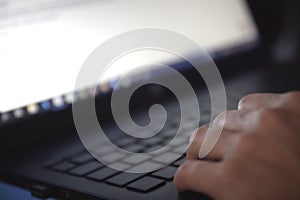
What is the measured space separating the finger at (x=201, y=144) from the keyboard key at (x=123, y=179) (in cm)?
6

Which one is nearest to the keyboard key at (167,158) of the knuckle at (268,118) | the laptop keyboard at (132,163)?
the laptop keyboard at (132,163)

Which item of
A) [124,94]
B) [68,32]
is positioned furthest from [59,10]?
[124,94]

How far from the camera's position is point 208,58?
0.77 meters

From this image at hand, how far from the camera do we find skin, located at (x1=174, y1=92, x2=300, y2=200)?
1.09 feet

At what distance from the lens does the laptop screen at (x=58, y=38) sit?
0.55 m

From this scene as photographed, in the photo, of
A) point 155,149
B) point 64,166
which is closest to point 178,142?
point 155,149

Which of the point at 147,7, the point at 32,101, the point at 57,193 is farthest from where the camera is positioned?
the point at 147,7

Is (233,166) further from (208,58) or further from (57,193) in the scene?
(208,58)

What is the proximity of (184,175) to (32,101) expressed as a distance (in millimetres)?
274

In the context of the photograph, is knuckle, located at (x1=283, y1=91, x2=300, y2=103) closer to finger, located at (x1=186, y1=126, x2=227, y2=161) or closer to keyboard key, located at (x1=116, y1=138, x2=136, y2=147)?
finger, located at (x1=186, y1=126, x2=227, y2=161)

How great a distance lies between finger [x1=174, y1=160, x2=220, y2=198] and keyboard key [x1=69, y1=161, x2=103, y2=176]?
0.41ft

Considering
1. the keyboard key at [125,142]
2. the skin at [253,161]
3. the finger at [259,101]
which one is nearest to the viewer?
the skin at [253,161]

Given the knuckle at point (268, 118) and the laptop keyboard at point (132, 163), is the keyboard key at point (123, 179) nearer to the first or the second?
the laptop keyboard at point (132, 163)

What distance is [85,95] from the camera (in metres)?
0.62
